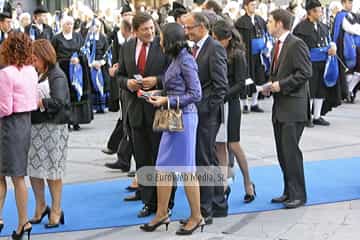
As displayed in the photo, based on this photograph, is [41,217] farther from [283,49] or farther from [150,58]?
[283,49]

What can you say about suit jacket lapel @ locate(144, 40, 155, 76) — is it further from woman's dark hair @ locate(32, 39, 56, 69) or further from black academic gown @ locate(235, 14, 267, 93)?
black academic gown @ locate(235, 14, 267, 93)

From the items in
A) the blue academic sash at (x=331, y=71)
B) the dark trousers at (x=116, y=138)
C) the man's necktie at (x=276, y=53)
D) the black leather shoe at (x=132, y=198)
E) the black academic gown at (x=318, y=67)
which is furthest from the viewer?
the blue academic sash at (x=331, y=71)

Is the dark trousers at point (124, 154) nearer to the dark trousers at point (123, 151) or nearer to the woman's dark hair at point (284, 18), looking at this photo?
the dark trousers at point (123, 151)

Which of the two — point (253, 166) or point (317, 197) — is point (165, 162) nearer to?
point (317, 197)

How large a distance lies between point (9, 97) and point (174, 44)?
4.50 ft

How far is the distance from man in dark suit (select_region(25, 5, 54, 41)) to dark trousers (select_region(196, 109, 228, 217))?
780 centimetres

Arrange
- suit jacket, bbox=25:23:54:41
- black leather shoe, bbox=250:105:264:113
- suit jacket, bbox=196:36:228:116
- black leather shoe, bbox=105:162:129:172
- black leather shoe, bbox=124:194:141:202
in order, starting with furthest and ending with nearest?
black leather shoe, bbox=250:105:264:113 < suit jacket, bbox=25:23:54:41 < black leather shoe, bbox=105:162:129:172 < black leather shoe, bbox=124:194:141:202 < suit jacket, bbox=196:36:228:116

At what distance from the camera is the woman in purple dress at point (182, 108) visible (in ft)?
19.7

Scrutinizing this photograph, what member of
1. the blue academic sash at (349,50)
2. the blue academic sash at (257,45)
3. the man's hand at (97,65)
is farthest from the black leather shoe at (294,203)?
the man's hand at (97,65)

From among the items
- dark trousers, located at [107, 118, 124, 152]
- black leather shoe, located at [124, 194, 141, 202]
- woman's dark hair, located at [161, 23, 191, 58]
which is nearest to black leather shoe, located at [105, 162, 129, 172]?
dark trousers, located at [107, 118, 124, 152]

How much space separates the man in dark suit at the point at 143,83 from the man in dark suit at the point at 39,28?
7.20 meters

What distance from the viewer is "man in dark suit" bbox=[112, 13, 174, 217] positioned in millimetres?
6734

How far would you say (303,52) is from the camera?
7027mm

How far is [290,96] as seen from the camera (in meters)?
7.09
